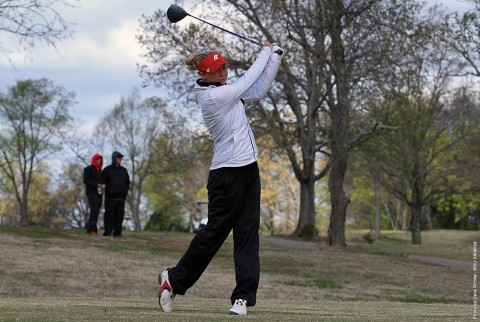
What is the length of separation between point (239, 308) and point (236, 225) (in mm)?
743

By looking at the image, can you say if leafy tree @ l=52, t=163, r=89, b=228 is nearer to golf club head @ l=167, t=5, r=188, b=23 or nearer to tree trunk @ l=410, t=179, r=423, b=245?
tree trunk @ l=410, t=179, r=423, b=245

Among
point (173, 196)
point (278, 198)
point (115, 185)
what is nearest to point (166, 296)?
point (115, 185)

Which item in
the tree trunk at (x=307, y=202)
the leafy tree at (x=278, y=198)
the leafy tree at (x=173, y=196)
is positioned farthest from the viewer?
the leafy tree at (x=173, y=196)

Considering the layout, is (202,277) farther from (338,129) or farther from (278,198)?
(278,198)

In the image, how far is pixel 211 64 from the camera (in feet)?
23.4

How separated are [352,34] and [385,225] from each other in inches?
2391

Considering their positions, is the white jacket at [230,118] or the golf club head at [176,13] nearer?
the white jacket at [230,118]

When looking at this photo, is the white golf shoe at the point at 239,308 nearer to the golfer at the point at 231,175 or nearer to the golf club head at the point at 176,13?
the golfer at the point at 231,175

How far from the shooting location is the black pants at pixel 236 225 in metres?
7.09

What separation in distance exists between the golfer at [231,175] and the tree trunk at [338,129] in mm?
18867

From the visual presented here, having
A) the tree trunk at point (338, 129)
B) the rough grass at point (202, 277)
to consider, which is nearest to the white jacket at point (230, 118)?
the rough grass at point (202, 277)

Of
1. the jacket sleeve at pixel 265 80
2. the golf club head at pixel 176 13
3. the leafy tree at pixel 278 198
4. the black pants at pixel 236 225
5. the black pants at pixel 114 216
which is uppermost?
the leafy tree at pixel 278 198

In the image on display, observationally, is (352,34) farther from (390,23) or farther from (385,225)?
(385,225)

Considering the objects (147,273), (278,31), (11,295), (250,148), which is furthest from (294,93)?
(250,148)
